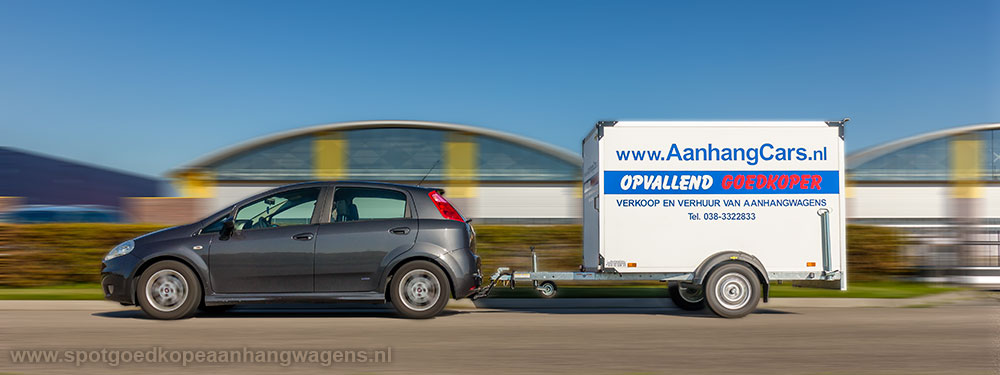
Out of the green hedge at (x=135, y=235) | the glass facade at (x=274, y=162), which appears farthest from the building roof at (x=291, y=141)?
the green hedge at (x=135, y=235)

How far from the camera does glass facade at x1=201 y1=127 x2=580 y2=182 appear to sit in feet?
81.7

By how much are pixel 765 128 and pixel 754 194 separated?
79 cm

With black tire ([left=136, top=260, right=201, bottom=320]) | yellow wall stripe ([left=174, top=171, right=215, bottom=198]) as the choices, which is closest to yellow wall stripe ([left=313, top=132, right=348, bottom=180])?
yellow wall stripe ([left=174, top=171, right=215, bottom=198])

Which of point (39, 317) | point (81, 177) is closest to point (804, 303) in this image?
point (39, 317)

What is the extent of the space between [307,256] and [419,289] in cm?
131

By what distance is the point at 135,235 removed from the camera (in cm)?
1430

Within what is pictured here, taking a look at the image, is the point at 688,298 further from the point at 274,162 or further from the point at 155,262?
the point at 274,162

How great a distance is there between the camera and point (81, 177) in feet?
207

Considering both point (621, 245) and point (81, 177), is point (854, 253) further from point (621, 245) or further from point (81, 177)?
point (81, 177)

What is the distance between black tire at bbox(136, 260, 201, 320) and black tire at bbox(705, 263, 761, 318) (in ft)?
19.4

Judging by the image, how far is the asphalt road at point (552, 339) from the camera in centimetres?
601

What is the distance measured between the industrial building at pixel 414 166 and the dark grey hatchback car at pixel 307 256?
15290 mm

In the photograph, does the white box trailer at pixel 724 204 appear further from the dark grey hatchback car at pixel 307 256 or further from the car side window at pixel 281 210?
the car side window at pixel 281 210

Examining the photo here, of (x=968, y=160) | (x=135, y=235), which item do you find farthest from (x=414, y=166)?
(x=968, y=160)
